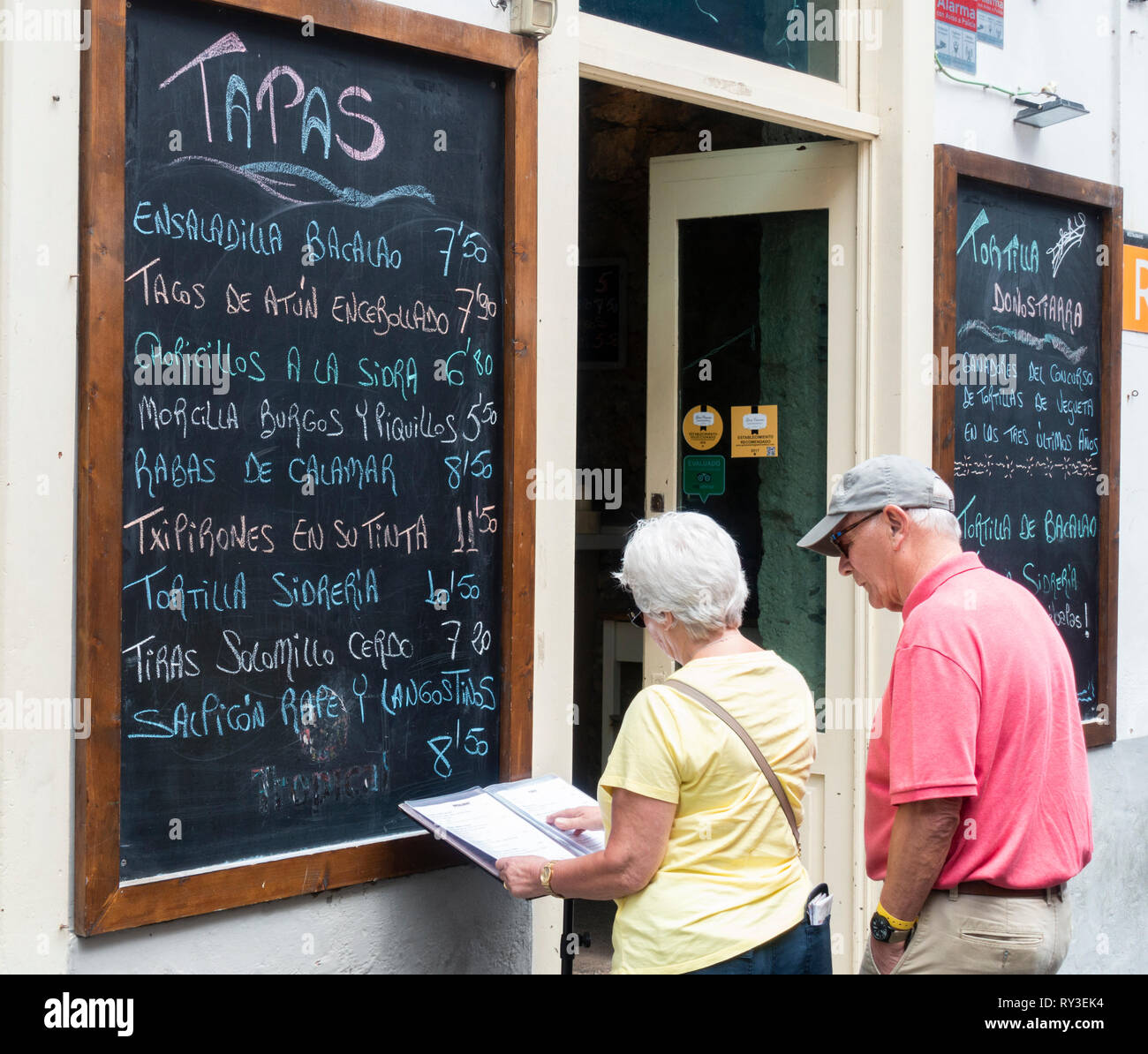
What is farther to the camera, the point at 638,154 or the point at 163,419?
the point at 638,154

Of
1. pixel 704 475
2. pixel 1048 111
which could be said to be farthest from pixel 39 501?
pixel 1048 111

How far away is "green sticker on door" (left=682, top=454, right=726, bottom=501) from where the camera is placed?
4.69m

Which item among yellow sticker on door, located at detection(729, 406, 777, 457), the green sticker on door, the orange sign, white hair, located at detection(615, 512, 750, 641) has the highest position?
the orange sign

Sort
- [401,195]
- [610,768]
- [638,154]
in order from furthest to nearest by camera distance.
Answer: [638,154] < [401,195] < [610,768]

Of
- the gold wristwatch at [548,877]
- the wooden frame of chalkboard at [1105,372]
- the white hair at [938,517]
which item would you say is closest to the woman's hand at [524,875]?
the gold wristwatch at [548,877]

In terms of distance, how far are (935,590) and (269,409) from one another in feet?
4.73

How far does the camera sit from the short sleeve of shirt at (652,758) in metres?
2.33

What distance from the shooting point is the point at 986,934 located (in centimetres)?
243

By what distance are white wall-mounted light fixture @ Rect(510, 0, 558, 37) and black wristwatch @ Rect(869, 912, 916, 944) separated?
2.23m

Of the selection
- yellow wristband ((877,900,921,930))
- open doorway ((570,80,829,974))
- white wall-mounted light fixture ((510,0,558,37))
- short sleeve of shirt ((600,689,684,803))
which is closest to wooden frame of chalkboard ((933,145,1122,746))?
open doorway ((570,80,829,974))

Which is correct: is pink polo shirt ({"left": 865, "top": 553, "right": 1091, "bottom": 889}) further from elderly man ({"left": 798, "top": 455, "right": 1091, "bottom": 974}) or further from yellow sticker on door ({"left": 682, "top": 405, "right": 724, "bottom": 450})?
yellow sticker on door ({"left": 682, "top": 405, "right": 724, "bottom": 450})

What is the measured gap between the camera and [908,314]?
4344 millimetres
